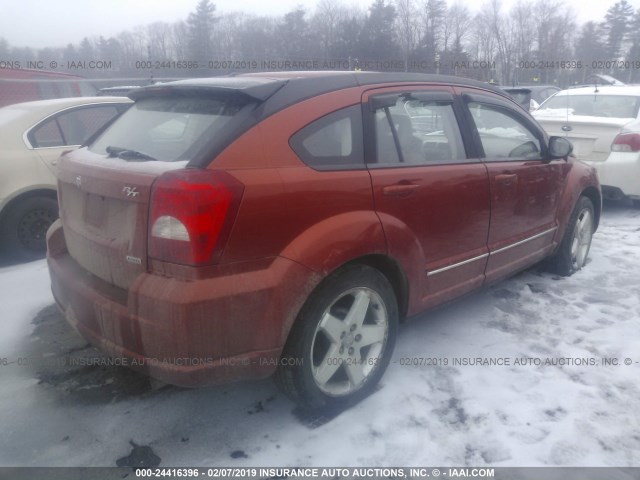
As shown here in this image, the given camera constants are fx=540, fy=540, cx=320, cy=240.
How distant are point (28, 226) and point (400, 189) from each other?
12.7ft

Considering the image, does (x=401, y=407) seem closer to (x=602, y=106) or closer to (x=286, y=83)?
(x=286, y=83)

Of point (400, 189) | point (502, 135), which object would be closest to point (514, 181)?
point (502, 135)

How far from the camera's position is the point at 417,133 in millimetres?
3123

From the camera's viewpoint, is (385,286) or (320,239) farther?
(385,286)

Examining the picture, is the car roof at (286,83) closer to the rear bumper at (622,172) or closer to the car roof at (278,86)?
the car roof at (278,86)

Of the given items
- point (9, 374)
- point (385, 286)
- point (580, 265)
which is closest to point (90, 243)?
point (9, 374)

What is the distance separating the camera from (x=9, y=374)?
124 inches

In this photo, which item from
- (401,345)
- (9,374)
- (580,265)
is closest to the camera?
(9,374)

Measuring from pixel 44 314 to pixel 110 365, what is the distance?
1.04 m

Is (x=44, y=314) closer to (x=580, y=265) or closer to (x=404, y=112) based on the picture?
(x=404, y=112)

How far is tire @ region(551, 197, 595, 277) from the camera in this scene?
4.57m

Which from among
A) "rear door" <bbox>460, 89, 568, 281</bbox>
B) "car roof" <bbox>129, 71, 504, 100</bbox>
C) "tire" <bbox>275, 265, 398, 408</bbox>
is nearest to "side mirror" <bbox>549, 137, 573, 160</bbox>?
"rear door" <bbox>460, 89, 568, 281</bbox>

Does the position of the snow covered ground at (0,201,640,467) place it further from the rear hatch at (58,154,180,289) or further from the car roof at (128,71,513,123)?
the car roof at (128,71,513,123)

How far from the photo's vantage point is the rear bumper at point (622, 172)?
6.38 metres
